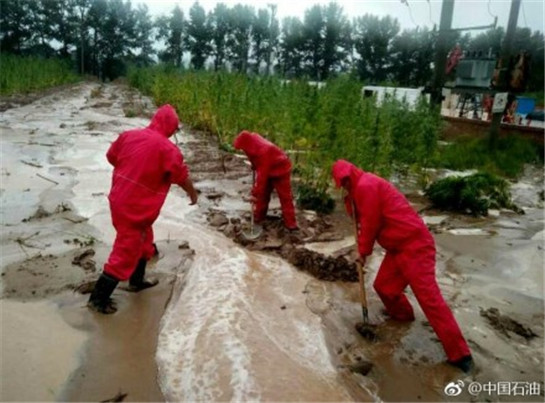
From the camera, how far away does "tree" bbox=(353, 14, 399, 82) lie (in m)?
50.3

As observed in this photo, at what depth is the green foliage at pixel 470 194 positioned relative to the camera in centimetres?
729

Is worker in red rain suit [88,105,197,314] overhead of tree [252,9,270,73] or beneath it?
beneath

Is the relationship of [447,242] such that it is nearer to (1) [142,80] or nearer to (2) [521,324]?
(2) [521,324]

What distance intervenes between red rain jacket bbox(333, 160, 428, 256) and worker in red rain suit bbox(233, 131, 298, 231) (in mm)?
1976

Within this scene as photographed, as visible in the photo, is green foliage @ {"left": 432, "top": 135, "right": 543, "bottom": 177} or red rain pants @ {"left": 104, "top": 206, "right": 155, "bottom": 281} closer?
red rain pants @ {"left": 104, "top": 206, "right": 155, "bottom": 281}

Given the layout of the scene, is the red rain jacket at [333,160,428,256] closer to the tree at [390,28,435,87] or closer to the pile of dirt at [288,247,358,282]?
the pile of dirt at [288,247,358,282]

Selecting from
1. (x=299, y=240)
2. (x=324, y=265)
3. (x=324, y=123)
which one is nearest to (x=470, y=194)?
(x=324, y=123)

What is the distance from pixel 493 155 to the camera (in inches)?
462

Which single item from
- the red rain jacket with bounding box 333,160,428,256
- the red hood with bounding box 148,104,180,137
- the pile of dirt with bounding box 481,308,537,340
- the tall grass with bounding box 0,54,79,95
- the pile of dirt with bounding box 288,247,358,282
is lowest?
the pile of dirt with bounding box 481,308,537,340

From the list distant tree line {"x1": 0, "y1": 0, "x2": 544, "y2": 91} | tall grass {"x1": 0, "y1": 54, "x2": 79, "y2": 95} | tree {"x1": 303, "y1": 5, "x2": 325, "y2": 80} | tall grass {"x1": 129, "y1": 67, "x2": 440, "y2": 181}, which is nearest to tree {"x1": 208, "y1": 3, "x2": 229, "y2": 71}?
distant tree line {"x1": 0, "y1": 0, "x2": 544, "y2": 91}

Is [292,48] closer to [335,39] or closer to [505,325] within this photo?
[335,39]

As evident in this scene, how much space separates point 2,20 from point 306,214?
51.7 meters

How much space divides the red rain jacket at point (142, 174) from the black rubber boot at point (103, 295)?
0.47 m

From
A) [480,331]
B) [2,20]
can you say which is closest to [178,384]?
[480,331]
